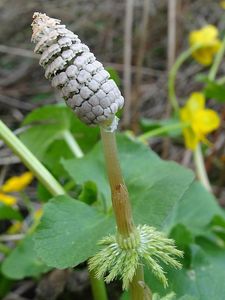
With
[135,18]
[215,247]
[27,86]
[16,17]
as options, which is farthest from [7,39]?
[215,247]

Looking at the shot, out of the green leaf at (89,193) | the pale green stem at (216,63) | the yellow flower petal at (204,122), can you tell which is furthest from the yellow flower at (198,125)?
the green leaf at (89,193)

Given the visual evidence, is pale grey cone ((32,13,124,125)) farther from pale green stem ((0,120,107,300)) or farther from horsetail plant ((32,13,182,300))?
pale green stem ((0,120,107,300))

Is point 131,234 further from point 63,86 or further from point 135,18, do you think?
point 135,18

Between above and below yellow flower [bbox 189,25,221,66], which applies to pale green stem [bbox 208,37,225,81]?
below

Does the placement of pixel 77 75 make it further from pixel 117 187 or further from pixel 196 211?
pixel 196 211

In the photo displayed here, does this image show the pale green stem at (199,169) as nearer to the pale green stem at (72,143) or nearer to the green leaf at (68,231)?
the pale green stem at (72,143)

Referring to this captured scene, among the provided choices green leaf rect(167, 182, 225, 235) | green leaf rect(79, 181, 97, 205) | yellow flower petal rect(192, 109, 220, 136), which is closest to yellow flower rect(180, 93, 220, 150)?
yellow flower petal rect(192, 109, 220, 136)
